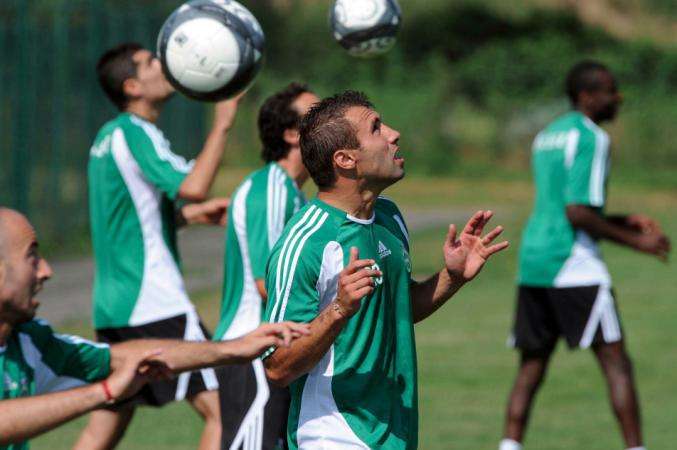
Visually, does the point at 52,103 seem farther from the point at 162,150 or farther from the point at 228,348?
the point at 228,348

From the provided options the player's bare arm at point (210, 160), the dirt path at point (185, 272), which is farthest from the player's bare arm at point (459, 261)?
the dirt path at point (185, 272)

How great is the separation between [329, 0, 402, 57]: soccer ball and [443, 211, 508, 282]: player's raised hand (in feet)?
7.73

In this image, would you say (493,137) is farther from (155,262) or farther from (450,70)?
(155,262)

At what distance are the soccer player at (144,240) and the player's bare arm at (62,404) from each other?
2.85 metres

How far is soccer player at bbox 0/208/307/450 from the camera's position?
420 cm

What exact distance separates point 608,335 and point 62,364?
411cm

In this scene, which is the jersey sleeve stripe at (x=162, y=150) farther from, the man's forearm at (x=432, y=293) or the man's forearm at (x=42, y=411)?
the man's forearm at (x=42, y=411)

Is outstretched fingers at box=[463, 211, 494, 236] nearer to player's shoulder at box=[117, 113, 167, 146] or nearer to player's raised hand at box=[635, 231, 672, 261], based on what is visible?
player's shoulder at box=[117, 113, 167, 146]

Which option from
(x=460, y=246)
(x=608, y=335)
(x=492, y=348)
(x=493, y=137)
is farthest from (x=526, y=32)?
(x=460, y=246)

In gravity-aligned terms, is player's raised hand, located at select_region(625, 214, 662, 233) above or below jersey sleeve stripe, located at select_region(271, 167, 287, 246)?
below

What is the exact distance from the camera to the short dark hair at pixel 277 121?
660cm

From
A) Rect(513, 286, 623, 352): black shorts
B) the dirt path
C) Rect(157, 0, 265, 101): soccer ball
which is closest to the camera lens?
Rect(157, 0, 265, 101): soccer ball

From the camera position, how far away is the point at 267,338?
4453 mm

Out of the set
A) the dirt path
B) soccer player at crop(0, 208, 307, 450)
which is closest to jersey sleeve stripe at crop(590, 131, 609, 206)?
soccer player at crop(0, 208, 307, 450)
